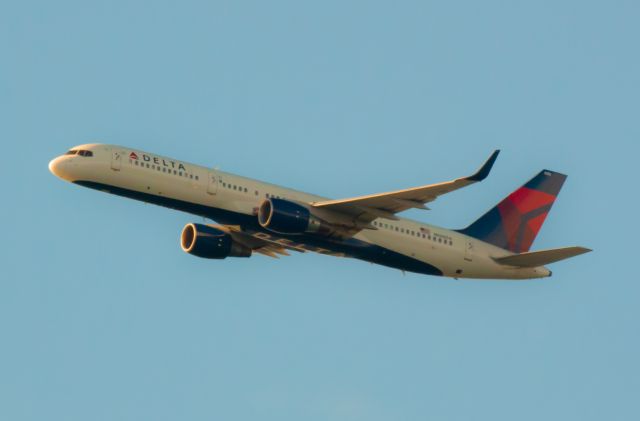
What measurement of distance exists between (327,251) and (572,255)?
544 inches

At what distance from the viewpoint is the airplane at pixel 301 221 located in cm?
6850

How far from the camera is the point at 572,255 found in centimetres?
7131

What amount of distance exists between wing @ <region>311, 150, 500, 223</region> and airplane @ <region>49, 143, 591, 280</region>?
0.18ft

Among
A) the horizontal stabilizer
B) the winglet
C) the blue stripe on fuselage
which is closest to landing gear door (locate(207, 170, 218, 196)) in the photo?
the blue stripe on fuselage

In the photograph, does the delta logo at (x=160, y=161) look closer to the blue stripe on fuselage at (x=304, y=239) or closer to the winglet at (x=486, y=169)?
the blue stripe on fuselage at (x=304, y=239)

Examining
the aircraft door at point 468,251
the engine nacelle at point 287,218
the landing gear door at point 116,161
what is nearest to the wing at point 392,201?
the engine nacelle at point 287,218

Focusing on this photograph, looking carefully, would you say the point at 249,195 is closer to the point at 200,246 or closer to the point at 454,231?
the point at 200,246

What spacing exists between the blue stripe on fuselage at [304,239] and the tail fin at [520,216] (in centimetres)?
522

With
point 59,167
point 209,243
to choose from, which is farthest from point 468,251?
point 59,167

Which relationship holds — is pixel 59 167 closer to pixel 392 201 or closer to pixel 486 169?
pixel 392 201

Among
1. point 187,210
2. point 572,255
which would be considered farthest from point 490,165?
point 187,210

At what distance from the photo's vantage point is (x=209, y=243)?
76375 millimetres

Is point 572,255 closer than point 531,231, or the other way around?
point 572,255

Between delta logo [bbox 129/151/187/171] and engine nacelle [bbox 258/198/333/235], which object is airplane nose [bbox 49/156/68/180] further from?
engine nacelle [bbox 258/198/333/235]
